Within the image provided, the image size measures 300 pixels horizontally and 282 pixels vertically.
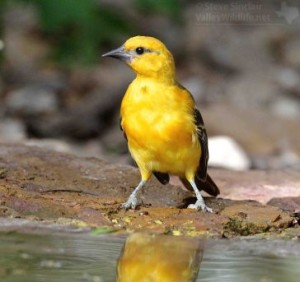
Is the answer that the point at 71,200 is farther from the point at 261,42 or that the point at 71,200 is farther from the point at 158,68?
the point at 261,42

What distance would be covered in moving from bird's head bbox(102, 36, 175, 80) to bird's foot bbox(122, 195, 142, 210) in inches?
30.0

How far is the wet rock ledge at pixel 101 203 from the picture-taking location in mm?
5523

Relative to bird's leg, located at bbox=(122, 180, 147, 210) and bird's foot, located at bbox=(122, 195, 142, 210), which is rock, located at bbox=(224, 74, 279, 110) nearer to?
bird's leg, located at bbox=(122, 180, 147, 210)

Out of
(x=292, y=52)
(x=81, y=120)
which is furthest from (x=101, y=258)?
(x=292, y=52)

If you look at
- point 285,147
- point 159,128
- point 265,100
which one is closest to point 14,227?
point 159,128

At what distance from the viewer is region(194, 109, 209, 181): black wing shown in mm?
6355

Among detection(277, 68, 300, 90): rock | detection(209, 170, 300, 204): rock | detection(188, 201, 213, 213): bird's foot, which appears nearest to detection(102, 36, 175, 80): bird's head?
detection(188, 201, 213, 213): bird's foot

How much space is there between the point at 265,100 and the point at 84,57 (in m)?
3.73

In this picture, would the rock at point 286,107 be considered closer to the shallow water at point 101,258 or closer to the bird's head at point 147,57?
the bird's head at point 147,57

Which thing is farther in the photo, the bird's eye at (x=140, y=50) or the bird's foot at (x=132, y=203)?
the bird's eye at (x=140, y=50)

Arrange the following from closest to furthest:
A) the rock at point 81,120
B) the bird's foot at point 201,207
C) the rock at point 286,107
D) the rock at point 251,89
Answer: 1. the bird's foot at point 201,207
2. the rock at point 81,120
3. the rock at point 286,107
4. the rock at point 251,89

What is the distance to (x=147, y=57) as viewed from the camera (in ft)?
21.1

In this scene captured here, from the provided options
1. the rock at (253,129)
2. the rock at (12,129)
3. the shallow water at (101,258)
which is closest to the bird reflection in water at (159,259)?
the shallow water at (101,258)

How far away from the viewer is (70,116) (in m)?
12.0
